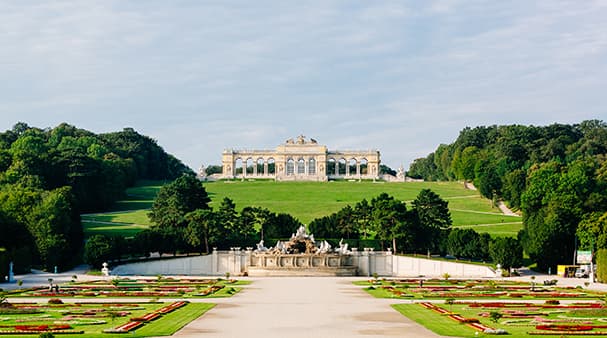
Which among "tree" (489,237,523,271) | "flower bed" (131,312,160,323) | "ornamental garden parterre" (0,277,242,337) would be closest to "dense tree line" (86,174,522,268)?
"tree" (489,237,523,271)

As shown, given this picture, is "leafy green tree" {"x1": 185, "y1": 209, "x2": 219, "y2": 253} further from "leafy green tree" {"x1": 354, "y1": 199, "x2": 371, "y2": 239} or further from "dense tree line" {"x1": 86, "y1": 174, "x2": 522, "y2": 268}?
"leafy green tree" {"x1": 354, "y1": 199, "x2": 371, "y2": 239}

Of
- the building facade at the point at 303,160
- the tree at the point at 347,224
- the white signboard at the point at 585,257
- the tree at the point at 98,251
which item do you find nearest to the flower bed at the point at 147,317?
the tree at the point at 98,251

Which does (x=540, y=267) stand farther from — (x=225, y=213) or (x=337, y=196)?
(x=337, y=196)

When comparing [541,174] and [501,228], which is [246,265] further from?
[541,174]

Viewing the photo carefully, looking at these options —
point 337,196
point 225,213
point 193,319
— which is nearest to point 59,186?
point 225,213

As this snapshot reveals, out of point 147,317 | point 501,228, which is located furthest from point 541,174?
point 147,317

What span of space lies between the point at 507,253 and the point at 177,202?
28272mm

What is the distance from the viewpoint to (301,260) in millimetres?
66562

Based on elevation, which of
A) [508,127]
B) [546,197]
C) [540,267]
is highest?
[508,127]

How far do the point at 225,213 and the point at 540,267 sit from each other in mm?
24522

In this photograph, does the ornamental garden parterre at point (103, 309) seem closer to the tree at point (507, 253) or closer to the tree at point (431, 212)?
the tree at point (507, 253)

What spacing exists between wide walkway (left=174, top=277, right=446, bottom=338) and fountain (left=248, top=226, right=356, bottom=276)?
21031mm

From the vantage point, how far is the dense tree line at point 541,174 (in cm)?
6475

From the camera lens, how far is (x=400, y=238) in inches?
2820
